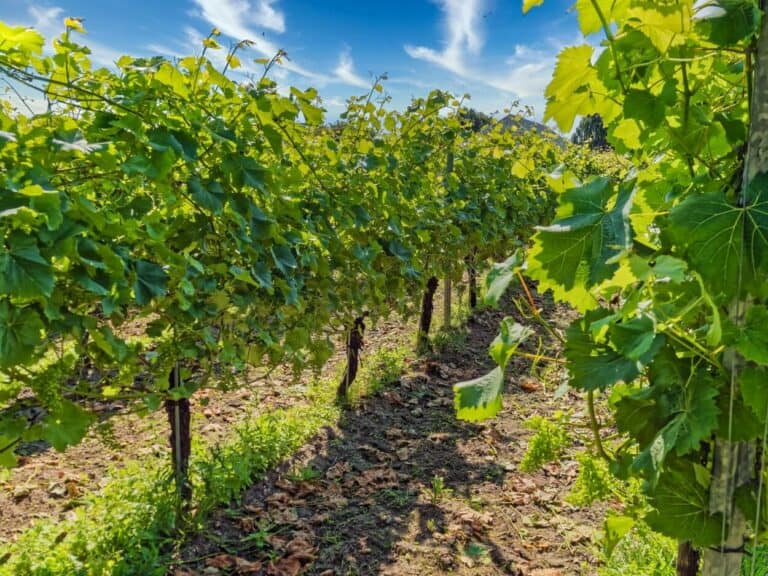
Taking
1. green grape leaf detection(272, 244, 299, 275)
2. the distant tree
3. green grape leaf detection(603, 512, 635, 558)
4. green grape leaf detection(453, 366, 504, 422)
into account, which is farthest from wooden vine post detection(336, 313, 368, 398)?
green grape leaf detection(453, 366, 504, 422)

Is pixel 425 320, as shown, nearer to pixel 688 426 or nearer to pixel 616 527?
pixel 616 527

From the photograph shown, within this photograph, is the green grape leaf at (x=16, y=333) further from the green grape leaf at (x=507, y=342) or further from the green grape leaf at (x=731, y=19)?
the green grape leaf at (x=731, y=19)

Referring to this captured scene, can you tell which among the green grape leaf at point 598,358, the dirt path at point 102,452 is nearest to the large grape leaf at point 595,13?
the green grape leaf at point 598,358

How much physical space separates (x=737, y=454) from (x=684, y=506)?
0.15 metres

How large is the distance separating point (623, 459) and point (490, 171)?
5953 millimetres

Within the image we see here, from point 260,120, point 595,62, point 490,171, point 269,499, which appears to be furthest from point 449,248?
point 595,62

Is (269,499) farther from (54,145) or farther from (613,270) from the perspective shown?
(613,270)

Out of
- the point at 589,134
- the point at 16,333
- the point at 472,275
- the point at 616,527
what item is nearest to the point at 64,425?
the point at 16,333

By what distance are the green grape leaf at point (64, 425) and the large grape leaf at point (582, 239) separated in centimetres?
182

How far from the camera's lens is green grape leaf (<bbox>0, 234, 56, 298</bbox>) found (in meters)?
1.34

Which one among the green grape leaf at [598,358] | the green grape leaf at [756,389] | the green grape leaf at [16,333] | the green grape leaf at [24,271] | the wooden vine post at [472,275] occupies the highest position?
the wooden vine post at [472,275]

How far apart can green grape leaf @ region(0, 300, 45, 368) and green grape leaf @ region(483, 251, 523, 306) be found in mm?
1356

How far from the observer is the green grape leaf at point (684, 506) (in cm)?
108

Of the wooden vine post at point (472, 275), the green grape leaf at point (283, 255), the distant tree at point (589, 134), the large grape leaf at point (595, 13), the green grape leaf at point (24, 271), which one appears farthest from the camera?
the wooden vine post at point (472, 275)
